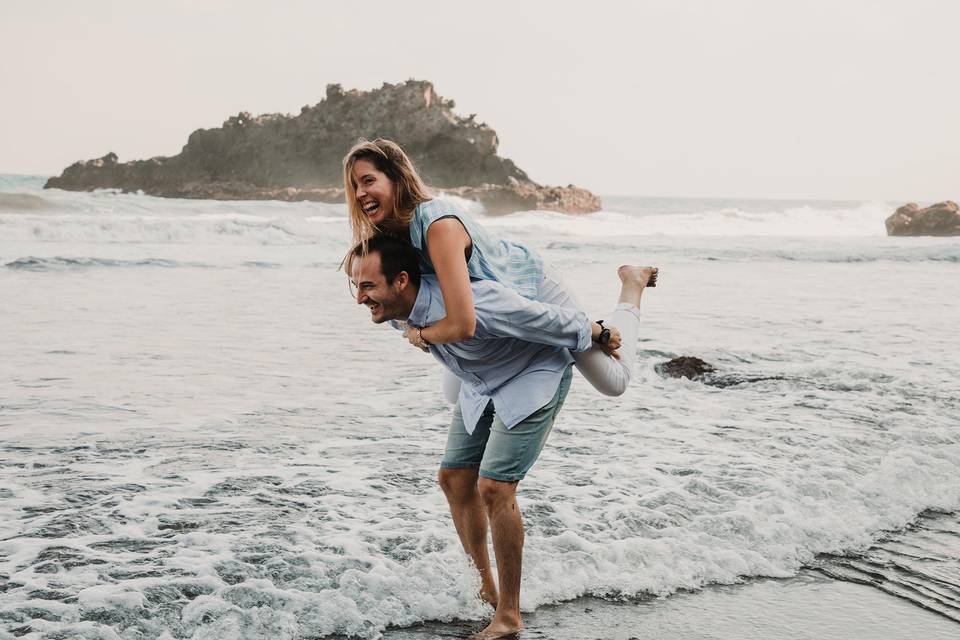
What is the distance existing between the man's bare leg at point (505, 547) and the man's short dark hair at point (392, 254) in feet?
2.44

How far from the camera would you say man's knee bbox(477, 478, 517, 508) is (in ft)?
9.98

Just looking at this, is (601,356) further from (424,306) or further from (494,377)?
(424,306)

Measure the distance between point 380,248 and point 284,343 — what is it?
21.1 feet

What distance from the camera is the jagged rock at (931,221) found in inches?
1438

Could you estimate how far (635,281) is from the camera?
3703 mm

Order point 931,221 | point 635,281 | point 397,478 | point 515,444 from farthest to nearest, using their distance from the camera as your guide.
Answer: point 931,221 → point 397,478 → point 635,281 → point 515,444

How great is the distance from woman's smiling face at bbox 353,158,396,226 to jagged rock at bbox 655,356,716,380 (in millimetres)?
5264

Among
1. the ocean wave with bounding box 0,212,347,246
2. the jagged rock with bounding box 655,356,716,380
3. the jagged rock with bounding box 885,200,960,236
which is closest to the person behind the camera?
the jagged rock with bounding box 655,356,716,380

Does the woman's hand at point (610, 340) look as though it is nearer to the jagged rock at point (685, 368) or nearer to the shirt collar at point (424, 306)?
the shirt collar at point (424, 306)

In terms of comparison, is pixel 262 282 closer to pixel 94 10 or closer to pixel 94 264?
pixel 94 264

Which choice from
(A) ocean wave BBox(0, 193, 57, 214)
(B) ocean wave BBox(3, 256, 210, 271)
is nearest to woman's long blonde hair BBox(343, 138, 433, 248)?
(B) ocean wave BBox(3, 256, 210, 271)

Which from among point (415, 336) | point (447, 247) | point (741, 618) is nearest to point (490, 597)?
point (741, 618)

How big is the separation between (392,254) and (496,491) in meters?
0.85

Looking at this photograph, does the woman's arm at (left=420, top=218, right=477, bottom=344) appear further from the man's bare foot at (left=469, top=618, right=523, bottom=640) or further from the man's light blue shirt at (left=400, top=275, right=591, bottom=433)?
the man's bare foot at (left=469, top=618, right=523, bottom=640)
